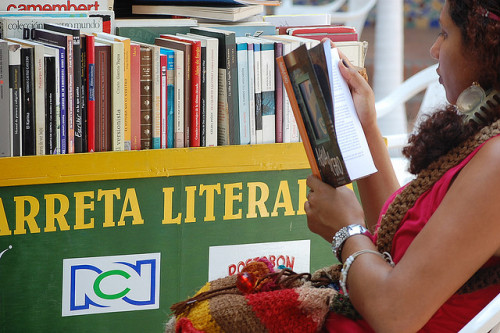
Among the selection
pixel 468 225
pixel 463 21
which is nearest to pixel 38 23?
pixel 463 21

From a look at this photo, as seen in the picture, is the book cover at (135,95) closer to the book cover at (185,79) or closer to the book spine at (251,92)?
the book cover at (185,79)

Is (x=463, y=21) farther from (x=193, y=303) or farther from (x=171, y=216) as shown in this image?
(x=171, y=216)

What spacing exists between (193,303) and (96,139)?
0.87 m

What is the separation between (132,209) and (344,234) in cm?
103

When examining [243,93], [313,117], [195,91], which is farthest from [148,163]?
[313,117]

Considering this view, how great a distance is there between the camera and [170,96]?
7.48 feet

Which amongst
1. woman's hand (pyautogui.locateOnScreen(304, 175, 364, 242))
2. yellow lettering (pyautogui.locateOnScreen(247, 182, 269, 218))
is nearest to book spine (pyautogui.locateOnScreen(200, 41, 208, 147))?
yellow lettering (pyautogui.locateOnScreen(247, 182, 269, 218))

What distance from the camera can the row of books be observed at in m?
2.08

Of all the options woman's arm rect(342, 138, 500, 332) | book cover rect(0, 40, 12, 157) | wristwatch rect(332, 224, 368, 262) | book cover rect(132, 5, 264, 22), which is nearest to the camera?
woman's arm rect(342, 138, 500, 332)

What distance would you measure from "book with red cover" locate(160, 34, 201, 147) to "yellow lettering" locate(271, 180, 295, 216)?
0.32 m

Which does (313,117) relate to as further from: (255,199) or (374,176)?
(255,199)

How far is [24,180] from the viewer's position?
6.93 ft

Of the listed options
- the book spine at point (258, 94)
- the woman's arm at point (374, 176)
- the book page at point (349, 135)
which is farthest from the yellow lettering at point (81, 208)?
the book page at point (349, 135)

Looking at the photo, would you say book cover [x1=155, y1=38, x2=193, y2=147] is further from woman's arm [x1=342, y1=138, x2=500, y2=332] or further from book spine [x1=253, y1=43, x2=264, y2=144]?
woman's arm [x1=342, y1=138, x2=500, y2=332]
